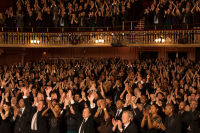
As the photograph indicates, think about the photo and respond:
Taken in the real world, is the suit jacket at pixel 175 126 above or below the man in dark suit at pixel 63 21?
below

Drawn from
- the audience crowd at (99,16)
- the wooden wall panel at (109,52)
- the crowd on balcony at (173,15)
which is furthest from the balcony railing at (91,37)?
the wooden wall panel at (109,52)

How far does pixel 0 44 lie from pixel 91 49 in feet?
22.5

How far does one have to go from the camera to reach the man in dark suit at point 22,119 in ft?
14.4

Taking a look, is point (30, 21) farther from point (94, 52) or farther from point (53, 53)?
point (94, 52)

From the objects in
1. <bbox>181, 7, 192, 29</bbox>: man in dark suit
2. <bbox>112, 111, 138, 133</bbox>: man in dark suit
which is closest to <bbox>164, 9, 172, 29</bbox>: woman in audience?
<bbox>181, 7, 192, 29</bbox>: man in dark suit

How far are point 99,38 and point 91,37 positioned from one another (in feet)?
1.57

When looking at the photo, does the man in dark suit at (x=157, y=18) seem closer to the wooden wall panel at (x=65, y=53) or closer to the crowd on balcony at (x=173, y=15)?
the crowd on balcony at (x=173, y=15)

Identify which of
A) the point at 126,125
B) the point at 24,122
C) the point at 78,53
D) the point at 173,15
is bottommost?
the point at 24,122

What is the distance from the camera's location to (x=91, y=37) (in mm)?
12703

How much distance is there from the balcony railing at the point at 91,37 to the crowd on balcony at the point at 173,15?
21.5 inches

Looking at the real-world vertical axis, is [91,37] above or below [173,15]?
below

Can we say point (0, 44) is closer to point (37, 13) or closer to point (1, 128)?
point (37, 13)

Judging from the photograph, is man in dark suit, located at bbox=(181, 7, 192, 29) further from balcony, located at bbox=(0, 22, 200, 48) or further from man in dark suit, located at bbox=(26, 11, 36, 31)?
man in dark suit, located at bbox=(26, 11, 36, 31)

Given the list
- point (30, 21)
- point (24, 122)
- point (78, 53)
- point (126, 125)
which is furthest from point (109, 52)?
point (126, 125)
